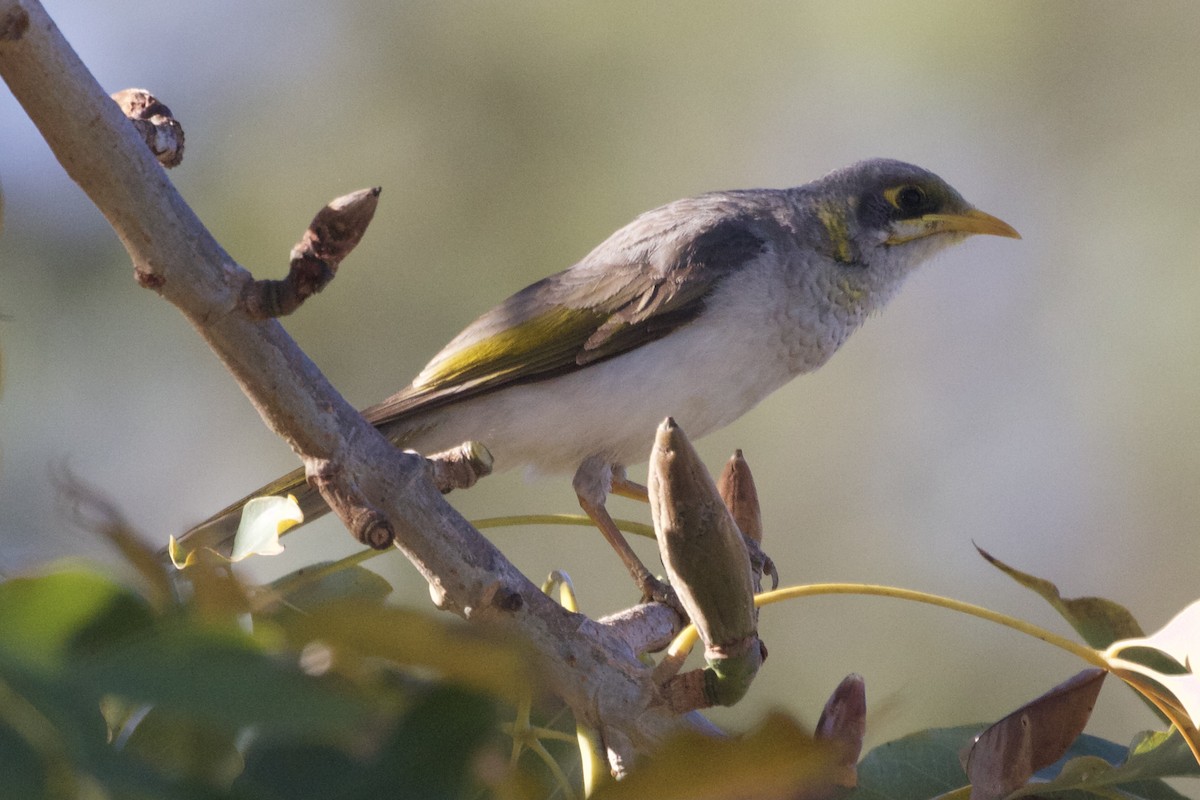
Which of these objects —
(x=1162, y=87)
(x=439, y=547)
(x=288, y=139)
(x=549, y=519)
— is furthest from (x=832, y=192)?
(x=1162, y=87)

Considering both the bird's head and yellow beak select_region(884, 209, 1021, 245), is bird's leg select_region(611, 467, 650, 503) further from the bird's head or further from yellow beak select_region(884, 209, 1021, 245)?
yellow beak select_region(884, 209, 1021, 245)

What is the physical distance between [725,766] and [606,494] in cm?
342

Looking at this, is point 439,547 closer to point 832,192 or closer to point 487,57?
point 832,192

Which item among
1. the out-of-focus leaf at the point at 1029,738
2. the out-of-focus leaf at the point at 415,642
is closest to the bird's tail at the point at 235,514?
the out-of-focus leaf at the point at 1029,738

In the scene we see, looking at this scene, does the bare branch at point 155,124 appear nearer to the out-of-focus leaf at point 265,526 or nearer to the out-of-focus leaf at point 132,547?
the out-of-focus leaf at point 265,526

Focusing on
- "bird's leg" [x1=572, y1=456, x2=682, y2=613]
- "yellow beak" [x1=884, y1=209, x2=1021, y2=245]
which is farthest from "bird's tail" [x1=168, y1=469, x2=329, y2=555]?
"yellow beak" [x1=884, y1=209, x2=1021, y2=245]

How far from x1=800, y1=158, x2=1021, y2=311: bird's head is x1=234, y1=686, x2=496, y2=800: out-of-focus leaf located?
4052mm

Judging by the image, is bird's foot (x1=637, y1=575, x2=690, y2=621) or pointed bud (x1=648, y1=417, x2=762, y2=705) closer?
pointed bud (x1=648, y1=417, x2=762, y2=705)

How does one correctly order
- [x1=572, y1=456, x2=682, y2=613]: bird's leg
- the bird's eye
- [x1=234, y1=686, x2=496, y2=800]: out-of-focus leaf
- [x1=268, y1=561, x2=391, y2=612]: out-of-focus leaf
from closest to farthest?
[x1=234, y1=686, x2=496, y2=800]: out-of-focus leaf
[x1=268, y1=561, x2=391, y2=612]: out-of-focus leaf
[x1=572, y1=456, x2=682, y2=613]: bird's leg
the bird's eye

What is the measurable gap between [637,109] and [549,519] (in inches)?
263

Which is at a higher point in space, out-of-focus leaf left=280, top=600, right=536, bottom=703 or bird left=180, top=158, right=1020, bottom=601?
out-of-focus leaf left=280, top=600, right=536, bottom=703

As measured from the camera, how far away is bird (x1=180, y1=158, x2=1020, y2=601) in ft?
14.0

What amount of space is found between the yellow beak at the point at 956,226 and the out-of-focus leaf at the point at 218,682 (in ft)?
14.6

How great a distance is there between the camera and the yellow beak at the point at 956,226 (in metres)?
4.95
